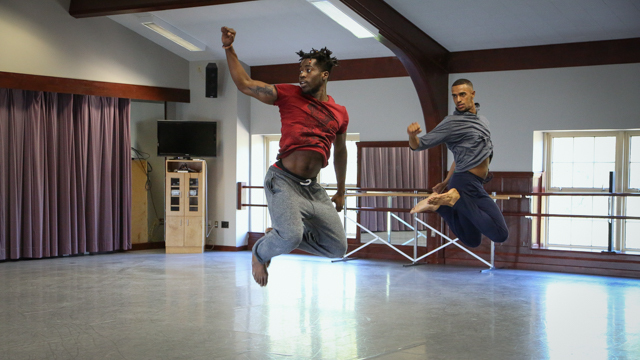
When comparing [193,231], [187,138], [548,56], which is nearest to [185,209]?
[193,231]

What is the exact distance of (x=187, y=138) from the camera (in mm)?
9164

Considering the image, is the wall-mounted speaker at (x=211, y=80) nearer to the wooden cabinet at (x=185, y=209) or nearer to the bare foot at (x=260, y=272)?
the wooden cabinet at (x=185, y=209)

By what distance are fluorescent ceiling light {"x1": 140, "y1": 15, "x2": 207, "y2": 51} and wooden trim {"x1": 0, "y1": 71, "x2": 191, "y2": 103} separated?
87 cm

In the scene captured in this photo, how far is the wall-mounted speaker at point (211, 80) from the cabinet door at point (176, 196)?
4.48 ft

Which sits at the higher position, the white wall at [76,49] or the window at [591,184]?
the white wall at [76,49]

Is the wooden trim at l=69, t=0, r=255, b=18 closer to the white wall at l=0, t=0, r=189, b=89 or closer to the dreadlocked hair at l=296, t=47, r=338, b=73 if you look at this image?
the white wall at l=0, t=0, r=189, b=89

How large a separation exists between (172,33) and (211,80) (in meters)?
1.12

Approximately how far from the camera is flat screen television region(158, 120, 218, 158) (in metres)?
9.12

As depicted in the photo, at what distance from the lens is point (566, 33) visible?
7141 millimetres

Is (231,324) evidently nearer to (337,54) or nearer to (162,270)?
(162,270)

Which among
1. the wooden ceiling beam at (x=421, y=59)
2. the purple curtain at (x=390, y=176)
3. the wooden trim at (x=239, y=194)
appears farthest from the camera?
the wooden trim at (x=239, y=194)

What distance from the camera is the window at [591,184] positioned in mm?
7621

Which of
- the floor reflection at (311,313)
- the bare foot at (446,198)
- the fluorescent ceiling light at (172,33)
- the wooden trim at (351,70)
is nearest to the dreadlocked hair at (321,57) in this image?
the bare foot at (446,198)

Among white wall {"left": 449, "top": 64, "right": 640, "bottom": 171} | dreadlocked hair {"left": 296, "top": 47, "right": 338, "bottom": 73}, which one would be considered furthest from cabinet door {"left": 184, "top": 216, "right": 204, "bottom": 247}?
dreadlocked hair {"left": 296, "top": 47, "right": 338, "bottom": 73}
